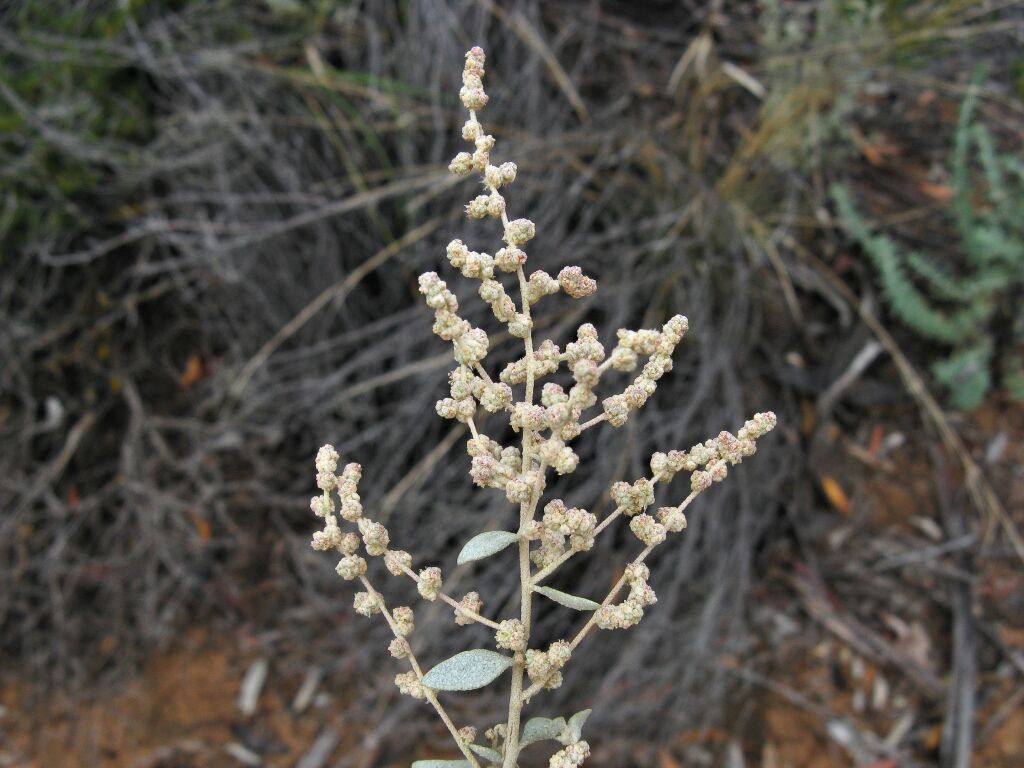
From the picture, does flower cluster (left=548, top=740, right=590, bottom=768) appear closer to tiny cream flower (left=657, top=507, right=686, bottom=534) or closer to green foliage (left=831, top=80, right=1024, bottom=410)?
tiny cream flower (left=657, top=507, right=686, bottom=534)

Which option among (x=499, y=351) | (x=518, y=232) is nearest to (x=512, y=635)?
(x=518, y=232)

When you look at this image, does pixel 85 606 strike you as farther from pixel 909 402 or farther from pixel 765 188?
pixel 909 402

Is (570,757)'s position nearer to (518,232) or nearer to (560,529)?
(560,529)

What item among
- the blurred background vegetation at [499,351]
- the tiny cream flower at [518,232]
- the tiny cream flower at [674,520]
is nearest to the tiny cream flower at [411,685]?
the tiny cream flower at [674,520]

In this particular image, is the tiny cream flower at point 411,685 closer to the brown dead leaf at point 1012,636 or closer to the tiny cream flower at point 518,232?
the tiny cream flower at point 518,232

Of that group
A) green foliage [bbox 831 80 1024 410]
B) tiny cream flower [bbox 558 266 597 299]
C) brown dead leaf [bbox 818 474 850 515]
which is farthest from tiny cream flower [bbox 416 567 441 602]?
brown dead leaf [bbox 818 474 850 515]

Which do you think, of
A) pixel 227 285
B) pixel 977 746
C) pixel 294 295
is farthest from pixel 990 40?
pixel 227 285
